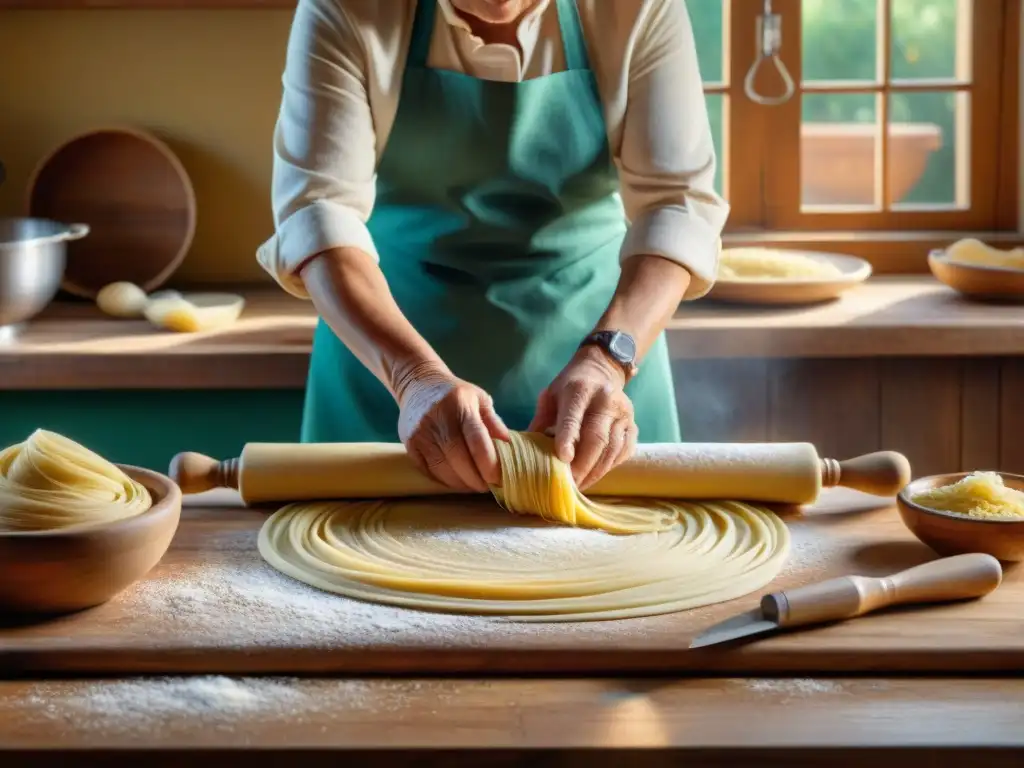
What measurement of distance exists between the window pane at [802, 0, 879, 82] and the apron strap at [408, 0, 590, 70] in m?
1.45

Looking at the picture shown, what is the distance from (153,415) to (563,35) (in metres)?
1.19

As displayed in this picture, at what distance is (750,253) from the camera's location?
279cm

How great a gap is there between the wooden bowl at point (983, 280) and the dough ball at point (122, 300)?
1.58 meters

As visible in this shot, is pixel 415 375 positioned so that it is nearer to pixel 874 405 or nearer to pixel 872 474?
pixel 872 474

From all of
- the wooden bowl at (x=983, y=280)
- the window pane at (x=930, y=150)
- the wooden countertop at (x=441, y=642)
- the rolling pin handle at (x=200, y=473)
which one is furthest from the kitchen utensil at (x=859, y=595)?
the window pane at (x=930, y=150)

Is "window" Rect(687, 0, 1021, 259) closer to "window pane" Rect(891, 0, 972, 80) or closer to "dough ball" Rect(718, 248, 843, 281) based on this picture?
"window pane" Rect(891, 0, 972, 80)

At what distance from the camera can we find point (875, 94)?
3113 mm

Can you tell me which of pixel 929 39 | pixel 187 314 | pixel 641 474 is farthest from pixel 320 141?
pixel 929 39

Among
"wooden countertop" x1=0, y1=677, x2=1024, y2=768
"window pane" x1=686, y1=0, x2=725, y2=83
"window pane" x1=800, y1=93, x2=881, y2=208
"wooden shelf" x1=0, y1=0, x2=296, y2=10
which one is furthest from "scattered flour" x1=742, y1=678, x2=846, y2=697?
"window pane" x1=800, y1=93, x2=881, y2=208

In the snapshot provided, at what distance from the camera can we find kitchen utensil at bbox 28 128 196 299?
2967 mm

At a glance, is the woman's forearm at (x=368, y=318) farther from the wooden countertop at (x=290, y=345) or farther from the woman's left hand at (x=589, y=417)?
the wooden countertop at (x=290, y=345)

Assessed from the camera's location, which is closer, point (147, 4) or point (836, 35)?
point (147, 4)

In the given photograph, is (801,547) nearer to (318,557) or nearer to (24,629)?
(318,557)

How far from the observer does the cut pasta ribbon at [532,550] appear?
118cm
